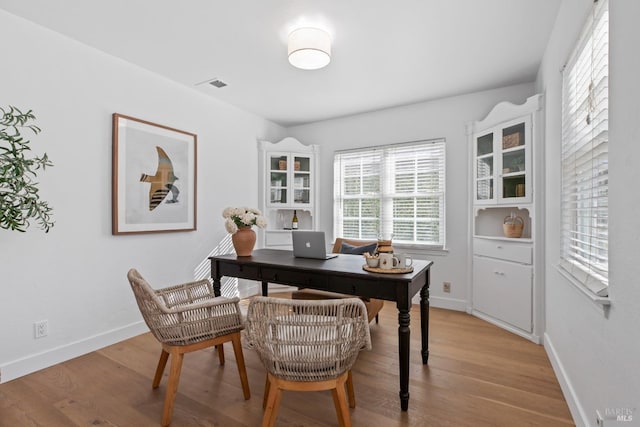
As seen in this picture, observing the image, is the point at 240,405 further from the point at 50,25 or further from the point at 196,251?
the point at 50,25

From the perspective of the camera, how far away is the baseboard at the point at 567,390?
1.72m

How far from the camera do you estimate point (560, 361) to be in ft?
7.42

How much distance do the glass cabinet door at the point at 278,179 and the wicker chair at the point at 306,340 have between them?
3.35 meters

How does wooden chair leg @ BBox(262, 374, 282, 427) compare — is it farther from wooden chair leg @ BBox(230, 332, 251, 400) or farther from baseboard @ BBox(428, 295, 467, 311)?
baseboard @ BBox(428, 295, 467, 311)

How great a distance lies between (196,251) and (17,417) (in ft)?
6.84

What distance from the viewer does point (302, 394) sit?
2117 millimetres

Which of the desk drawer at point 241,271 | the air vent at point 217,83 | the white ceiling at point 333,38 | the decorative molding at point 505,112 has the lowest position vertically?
the desk drawer at point 241,271

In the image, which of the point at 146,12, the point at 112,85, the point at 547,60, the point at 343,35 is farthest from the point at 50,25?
the point at 547,60

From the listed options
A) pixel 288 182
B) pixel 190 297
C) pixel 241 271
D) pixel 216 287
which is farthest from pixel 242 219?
pixel 288 182

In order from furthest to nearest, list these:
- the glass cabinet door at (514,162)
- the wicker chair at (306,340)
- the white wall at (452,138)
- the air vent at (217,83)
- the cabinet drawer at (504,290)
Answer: the white wall at (452,138) < the air vent at (217,83) < the glass cabinet door at (514,162) < the cabinet drawer at (504,290) < the wicker chair at (306,340)

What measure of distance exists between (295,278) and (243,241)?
2.45 ft

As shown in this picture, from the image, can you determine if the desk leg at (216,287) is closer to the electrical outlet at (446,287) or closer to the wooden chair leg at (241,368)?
the wooden chair leg at (241,368)

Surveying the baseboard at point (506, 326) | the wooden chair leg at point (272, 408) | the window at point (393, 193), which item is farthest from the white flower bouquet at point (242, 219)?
the baseboard at point (506, 326)

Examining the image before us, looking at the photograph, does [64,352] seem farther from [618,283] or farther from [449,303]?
[449,303]
